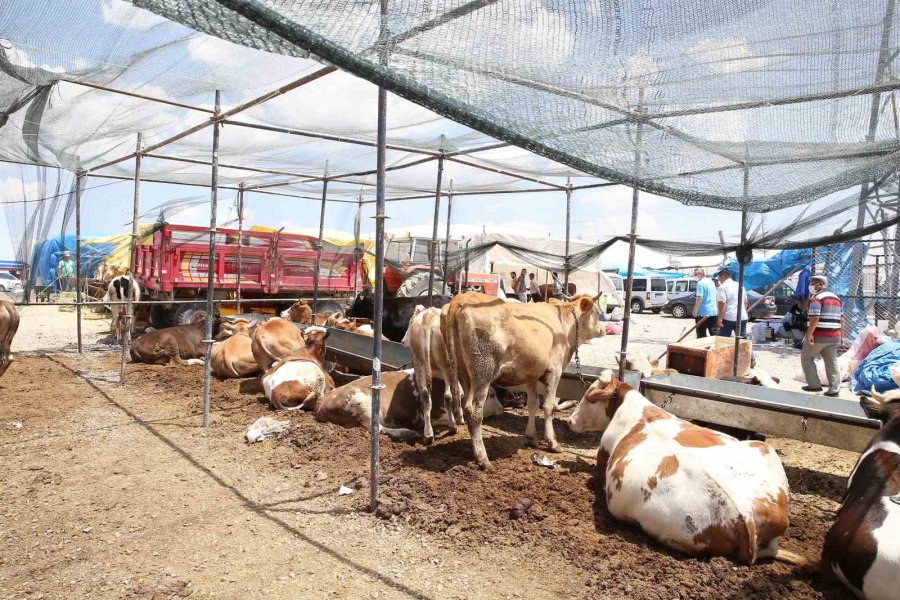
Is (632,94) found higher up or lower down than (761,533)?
higher up

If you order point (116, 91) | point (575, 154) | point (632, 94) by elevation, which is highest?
point (116, 91)

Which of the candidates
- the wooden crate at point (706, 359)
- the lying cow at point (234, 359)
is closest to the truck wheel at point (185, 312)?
the lying cow at point (234, 359)

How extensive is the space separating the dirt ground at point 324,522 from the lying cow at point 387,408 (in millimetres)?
206

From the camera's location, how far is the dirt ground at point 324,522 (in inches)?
130

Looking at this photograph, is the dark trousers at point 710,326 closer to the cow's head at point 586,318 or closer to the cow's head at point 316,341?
the cow's head at point 586,318

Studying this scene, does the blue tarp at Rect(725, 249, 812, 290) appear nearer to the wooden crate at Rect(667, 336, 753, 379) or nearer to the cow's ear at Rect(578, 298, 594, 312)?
the wooden crate at Rect(667, 336, 753, 379)

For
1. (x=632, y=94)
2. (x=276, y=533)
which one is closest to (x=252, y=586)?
(x=276, y=533)

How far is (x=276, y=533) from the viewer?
12.9 feet

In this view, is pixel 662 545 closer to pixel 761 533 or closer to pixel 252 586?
pixel 761 533

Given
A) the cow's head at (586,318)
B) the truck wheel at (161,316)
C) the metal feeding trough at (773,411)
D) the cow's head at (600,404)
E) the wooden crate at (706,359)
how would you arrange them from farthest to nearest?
the truck wheel at (161,316) < the wooden crate at (706,359) < the cow's head at (586,318) < the cow's head at (600,404) < the metal feeding trough at (773,411)

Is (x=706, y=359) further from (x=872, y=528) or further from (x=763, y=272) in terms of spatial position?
(x=763, y=272)

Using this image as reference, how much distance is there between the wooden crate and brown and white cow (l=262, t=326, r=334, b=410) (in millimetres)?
4480

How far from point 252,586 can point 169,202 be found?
10.9 m

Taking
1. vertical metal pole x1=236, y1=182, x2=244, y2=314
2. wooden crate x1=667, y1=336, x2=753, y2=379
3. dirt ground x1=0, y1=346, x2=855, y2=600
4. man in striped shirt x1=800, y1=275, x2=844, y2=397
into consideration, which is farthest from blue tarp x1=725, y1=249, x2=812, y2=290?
vertical metal pole x1=236, y1=182, x2=244, y2=314
